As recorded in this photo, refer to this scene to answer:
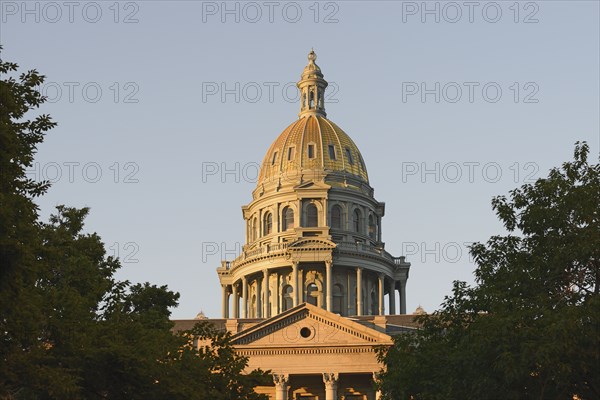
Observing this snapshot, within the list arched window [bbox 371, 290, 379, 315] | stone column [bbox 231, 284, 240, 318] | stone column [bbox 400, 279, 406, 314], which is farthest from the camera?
stone column [bbox 231, 284, 240, 318]

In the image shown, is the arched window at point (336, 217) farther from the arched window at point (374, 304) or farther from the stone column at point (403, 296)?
the stone column at point (403, 296)

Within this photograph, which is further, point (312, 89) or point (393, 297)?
point (312, 89)

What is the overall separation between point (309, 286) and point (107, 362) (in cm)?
7855

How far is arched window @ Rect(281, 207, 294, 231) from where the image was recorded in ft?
407

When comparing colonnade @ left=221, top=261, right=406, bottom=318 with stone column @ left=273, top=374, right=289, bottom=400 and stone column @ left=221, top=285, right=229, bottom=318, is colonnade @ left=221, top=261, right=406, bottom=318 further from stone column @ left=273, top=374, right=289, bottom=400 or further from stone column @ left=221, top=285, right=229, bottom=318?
stone column @ left=273, top=374, right=289, bottom=400

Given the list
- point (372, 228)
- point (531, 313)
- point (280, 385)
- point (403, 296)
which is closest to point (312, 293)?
point (403, 296)

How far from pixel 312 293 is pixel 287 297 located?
2.62m

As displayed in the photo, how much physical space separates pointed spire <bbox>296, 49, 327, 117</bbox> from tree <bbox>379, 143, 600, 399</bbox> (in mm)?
80853

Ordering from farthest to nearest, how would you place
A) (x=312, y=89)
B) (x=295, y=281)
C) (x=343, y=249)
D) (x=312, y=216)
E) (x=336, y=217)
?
1. (x=312, y=89)
2. (x=336, y=217)
3. (x=312, y=216)
4. (x=343, y=249)
5. (x=295, y=281)

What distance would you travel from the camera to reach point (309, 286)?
393ft

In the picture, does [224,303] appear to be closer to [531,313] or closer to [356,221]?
[356,221]

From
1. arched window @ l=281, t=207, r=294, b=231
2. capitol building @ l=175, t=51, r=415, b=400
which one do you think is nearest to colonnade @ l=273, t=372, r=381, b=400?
capitol building @ l=175, t=51, r=415, b=400

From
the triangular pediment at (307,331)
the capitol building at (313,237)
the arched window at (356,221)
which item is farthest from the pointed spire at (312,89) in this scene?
the triangular pediment at (307,331)

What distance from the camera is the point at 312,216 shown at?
406ft
